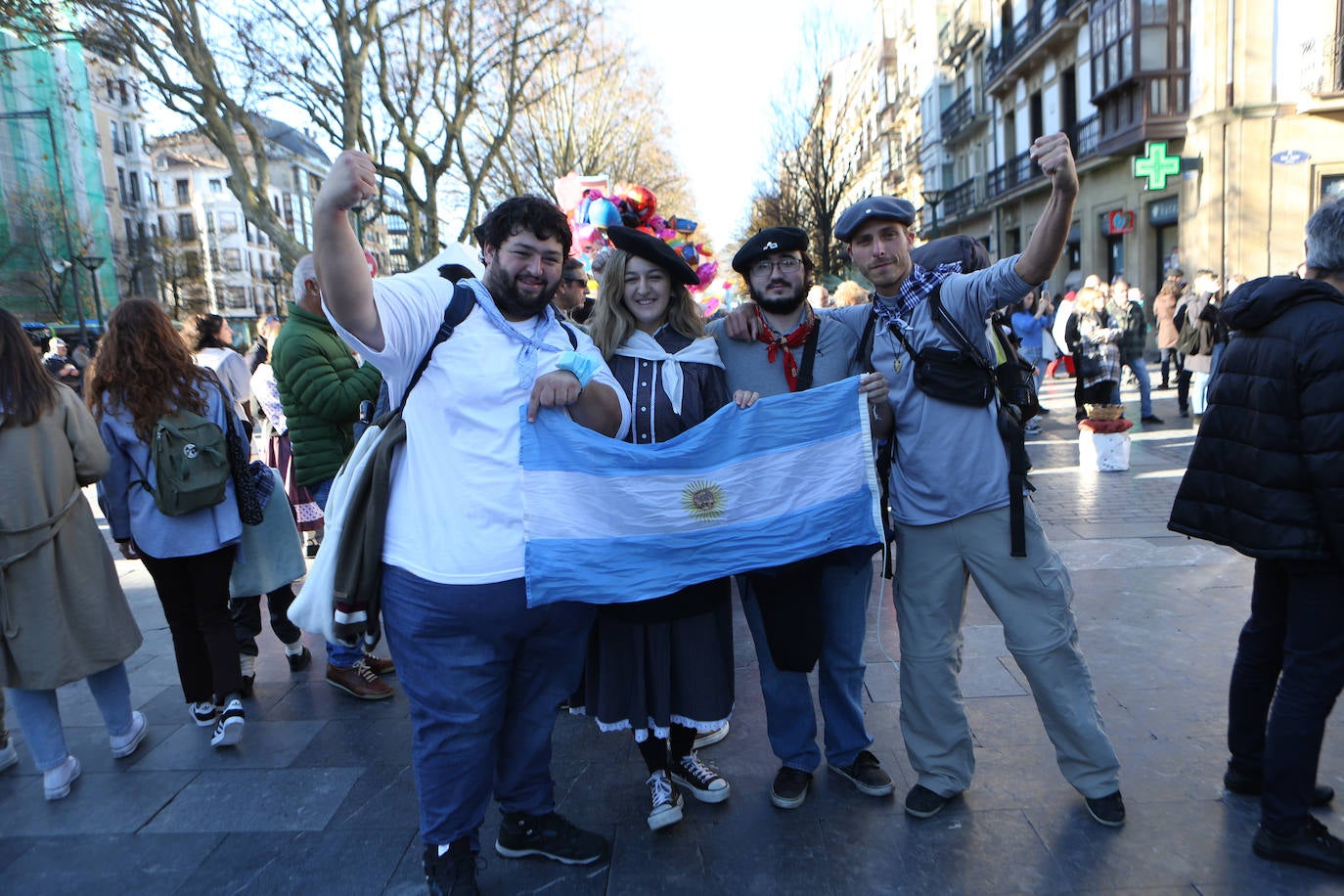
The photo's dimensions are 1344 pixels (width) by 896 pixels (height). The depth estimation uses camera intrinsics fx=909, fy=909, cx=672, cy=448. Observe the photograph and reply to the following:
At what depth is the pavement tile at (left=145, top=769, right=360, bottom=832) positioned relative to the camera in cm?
319

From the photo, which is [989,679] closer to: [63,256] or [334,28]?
[334,28]

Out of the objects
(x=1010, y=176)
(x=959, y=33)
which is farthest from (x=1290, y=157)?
(x=959, y=33)

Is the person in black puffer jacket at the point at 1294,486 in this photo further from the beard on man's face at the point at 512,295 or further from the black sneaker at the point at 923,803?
the beard on man's face at the point at 512,295

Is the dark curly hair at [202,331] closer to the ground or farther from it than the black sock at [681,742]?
farther from it

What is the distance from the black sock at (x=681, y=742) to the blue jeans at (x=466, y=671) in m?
0.64

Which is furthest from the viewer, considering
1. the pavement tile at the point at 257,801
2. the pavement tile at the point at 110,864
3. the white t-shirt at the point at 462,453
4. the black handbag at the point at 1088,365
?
the black handbag at the point at 1088,365

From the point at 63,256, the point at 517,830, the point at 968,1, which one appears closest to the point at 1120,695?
the point at 517,830

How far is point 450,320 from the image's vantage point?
A: 8.30 feet

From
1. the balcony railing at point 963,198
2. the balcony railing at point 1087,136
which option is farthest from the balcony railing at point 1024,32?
the balcony railing at point 963,198

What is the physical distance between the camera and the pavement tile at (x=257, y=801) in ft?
10.5

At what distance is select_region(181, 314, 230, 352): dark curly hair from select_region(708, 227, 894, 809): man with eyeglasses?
3.35m

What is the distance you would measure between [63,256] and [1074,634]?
45.8 m

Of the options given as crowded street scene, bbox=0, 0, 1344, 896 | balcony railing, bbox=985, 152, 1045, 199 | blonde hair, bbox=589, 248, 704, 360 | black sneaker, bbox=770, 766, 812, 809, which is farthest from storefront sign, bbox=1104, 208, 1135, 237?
black sneaker, bbox=770, 766, 812, 809

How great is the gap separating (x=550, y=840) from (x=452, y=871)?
1.14 ft
